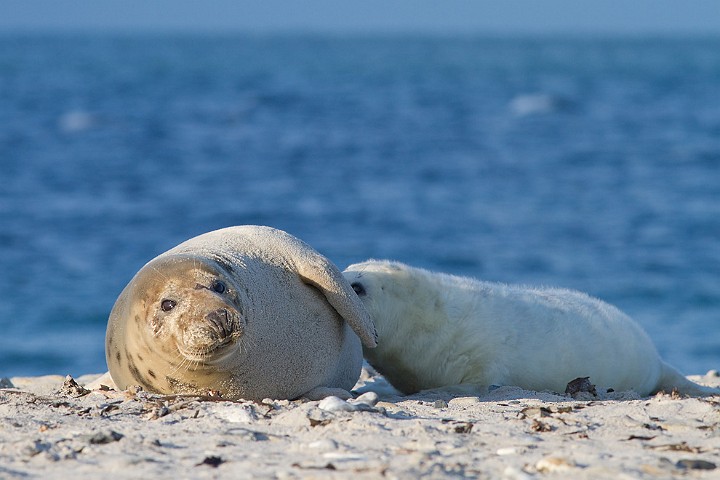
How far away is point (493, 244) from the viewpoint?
55.5 feet

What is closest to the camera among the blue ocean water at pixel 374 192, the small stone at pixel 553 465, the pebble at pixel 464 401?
the small stone at pixel 553 465

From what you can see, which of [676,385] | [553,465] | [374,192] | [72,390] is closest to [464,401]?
[553,465]

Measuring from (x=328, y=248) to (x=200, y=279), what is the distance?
11.1m

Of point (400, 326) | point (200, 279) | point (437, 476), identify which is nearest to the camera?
point (437, 476)

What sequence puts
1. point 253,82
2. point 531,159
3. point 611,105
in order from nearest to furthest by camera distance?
point 531,159 < point 611,105 < point 253,82

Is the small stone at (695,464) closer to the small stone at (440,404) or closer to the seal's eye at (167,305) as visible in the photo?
the small stone at (440,404)

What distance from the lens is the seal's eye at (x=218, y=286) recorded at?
16.6 ft

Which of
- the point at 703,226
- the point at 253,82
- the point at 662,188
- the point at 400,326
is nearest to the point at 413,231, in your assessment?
the point at 703,226

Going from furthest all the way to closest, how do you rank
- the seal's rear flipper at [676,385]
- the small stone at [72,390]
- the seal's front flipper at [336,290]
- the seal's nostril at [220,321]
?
1. the seal's rear flipper at [676,385]
2. the seal's front flipper at [336,290]
3. the small stone at [72,390]
4. the seal's nostril at [220,321]

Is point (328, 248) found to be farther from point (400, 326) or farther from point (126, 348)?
point (126, 348)

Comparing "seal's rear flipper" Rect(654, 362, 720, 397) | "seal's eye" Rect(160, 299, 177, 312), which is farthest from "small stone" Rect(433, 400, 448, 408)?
"seal's rear flipper" Rect(654, 362, 720, 397)

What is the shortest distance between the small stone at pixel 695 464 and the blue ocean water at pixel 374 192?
7256 mm

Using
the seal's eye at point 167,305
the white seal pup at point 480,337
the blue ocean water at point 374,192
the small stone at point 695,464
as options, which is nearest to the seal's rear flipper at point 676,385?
the white seal pup at point 480,337

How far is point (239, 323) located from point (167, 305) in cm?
35
